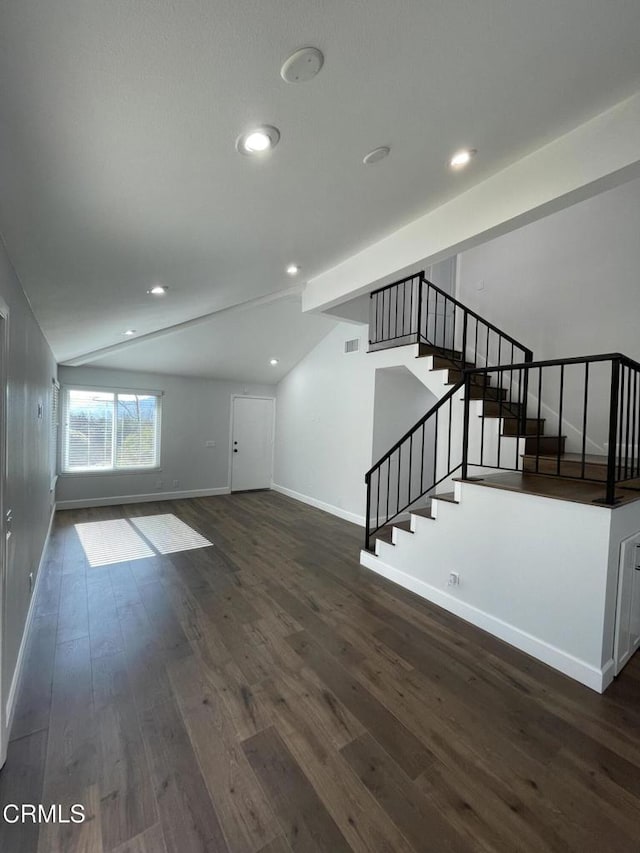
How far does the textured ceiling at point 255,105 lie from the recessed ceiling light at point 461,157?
0.14 feet

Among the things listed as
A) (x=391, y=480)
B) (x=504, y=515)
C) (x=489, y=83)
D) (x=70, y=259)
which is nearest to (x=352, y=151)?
(x=489, y=83)

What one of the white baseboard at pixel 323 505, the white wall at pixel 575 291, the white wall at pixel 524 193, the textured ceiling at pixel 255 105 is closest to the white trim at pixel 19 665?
the textured ceiling at pixel 255 105

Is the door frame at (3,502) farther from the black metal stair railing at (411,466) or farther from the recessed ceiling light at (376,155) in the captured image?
the black metal stair railing at (411,466)

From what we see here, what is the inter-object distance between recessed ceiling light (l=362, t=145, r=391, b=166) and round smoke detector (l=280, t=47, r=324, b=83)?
1.63 feet

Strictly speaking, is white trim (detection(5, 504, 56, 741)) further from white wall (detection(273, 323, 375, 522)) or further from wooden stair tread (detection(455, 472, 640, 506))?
white wall (detection(273, 323, 375, 522))

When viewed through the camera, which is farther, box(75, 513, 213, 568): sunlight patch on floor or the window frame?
the window frame

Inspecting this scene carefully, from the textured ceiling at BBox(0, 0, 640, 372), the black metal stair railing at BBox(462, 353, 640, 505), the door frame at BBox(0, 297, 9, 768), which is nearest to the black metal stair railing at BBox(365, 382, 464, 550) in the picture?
the black metal stair railing at BBox(462, 353, 640, 505)

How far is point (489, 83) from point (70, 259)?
2.17 meters

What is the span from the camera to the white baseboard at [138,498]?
6.09 m

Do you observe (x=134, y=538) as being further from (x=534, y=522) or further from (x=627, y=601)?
(x=627, y=601)

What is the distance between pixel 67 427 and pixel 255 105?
635cm

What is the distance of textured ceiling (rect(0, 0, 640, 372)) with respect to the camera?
0.92 m

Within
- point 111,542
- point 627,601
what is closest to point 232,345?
point 111,542

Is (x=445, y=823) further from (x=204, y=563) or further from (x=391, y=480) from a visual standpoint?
(x=391, y=480)
